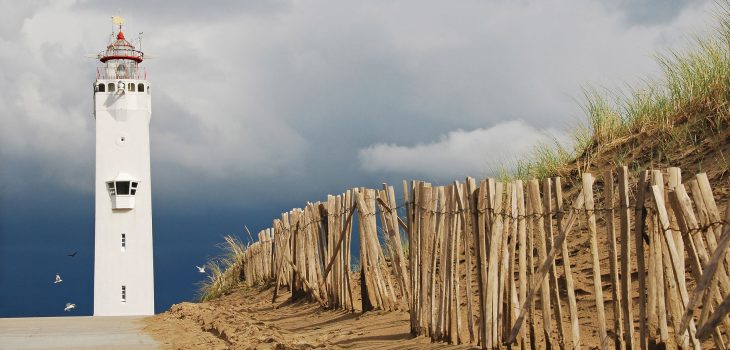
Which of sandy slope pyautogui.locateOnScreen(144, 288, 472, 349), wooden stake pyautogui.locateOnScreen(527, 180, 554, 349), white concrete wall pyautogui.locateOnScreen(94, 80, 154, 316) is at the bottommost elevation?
sandy slope pyautogui.locateOnScreen(144, 288, 472, 349)

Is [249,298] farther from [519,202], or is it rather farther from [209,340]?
[519,202]

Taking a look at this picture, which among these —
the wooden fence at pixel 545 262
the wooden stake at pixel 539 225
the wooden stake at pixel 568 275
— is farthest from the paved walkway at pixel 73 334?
the wooden stake at pixel 568 275

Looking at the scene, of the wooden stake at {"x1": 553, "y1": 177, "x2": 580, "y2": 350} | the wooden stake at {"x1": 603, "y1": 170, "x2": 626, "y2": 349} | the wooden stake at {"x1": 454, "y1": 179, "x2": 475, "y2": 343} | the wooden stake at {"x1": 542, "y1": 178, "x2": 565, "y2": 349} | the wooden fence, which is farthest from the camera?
the wooden stake at {"x1": 454, "y1": 179, "x2": 475, "y2": 343}

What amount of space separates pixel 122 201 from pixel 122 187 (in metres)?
0.51

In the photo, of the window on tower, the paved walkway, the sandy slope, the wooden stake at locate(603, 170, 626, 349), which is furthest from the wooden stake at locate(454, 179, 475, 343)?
the window on tower

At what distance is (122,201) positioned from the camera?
3055 centimetres

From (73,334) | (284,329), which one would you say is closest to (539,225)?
(284,329)

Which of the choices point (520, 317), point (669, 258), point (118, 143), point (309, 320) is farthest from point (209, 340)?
point (118, 143)

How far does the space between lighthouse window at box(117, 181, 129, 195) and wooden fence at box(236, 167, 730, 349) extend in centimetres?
1888

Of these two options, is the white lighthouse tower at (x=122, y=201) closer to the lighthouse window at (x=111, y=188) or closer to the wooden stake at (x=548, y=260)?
the lighthouse window at (x=111, y=188)

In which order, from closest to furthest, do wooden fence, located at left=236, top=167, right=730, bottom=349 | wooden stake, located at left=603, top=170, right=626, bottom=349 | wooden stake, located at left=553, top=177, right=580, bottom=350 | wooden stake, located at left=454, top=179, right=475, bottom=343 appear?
wooden fence, located at left=236, top=167, right=730, bottom=349, wooden stake, located at left=603, top=170, right=626, bottom=349, wooden stake, located at left=553, top=177, right=580, bottom=350, wooden stake, located at left=454, top=179, right=475, bottom=343

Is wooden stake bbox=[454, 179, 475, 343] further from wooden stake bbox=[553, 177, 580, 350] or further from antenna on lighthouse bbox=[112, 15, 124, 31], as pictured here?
antenna on lighthouse bbox=[112, 15, 124, 31]

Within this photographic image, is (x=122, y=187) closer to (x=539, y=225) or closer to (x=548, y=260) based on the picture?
(x=539, y=225)

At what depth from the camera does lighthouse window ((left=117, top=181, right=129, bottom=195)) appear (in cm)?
3059
